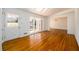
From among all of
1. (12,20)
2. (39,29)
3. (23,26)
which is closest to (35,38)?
(39,29)

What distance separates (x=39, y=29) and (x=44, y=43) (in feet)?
1.13

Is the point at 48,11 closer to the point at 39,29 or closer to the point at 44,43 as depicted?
the point at 39,29

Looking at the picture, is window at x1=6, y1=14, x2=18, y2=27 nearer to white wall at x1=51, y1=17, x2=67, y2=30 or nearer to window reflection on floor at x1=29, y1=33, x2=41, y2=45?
window reflection on floor at x1=29, y1=33, x2=41, y2=45

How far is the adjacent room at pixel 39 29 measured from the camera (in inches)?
78.2

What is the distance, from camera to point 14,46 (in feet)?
6.57

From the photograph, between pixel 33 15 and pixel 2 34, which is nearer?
pixel 2 34

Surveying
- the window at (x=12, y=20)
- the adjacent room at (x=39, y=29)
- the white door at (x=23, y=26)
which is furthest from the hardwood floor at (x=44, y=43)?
the window at (x=12, y=20)

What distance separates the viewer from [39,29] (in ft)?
7.31

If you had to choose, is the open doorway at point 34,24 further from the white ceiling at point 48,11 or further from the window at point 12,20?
the window at point 12,20

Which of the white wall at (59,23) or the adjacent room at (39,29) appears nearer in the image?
the adjacent room at (39,29)

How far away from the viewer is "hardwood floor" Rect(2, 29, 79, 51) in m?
1.99
